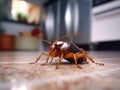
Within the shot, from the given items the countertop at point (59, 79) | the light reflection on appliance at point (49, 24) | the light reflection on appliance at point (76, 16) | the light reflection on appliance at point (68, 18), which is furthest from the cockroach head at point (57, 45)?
the light reflection on appliance at point (49, 24)

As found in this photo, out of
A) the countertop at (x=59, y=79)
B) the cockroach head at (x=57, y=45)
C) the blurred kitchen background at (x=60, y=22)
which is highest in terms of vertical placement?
the blurred kitchen background at (x=60, y=22)

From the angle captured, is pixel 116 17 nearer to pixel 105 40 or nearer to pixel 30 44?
pixel 105 40

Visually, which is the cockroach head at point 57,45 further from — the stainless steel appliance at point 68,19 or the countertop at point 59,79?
the stainless steel appliance at point 68,19

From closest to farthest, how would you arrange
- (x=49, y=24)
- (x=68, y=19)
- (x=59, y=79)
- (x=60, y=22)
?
(x=59, y=79)
(x=68, y=19)
(x=60, y=22)
(x=49, y=24)

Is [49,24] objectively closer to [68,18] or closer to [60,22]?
[60,22]

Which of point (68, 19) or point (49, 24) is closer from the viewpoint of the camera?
point (68, 19)

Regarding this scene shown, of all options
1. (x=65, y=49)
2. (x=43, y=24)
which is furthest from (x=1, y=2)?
(x=65, y=49)

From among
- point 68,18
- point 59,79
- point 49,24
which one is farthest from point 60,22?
point 59,79

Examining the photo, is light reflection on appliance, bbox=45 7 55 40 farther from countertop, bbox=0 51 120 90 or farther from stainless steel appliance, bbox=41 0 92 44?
countertop, bbox=0 51 120 90

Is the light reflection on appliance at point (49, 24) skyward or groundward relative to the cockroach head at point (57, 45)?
skyward
